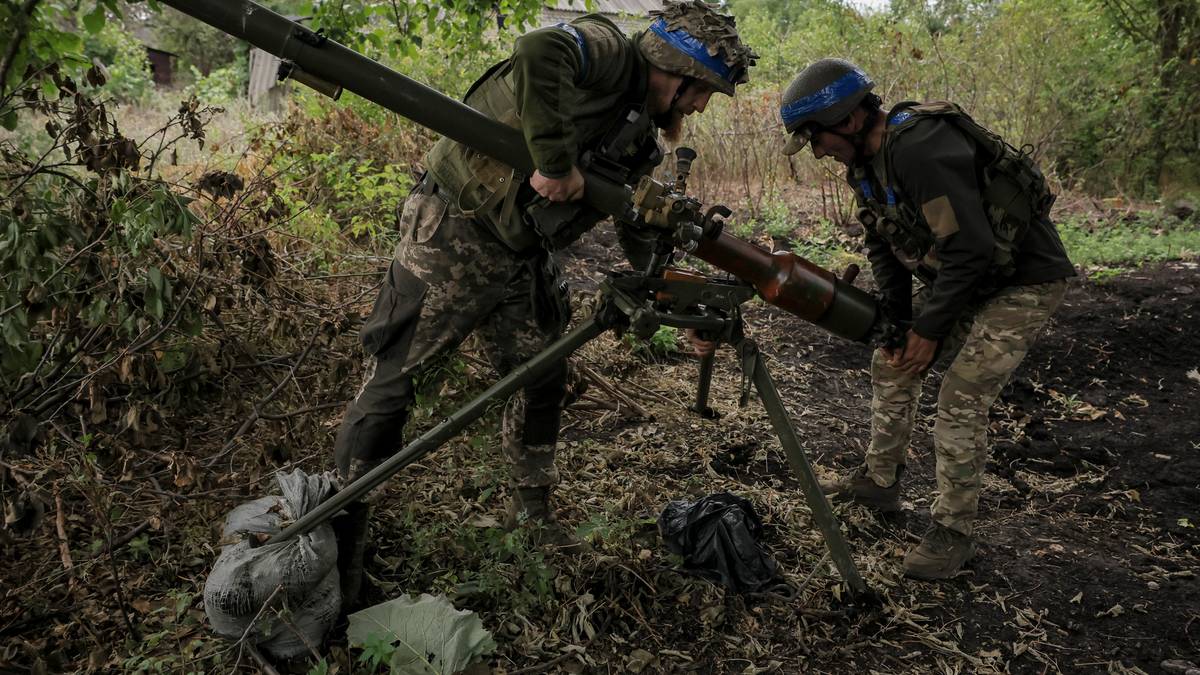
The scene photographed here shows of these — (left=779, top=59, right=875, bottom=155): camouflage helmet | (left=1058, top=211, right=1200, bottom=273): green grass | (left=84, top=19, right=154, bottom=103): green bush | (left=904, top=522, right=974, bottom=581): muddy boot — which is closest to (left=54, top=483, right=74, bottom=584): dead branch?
(left=779, top=59, right=875, bottom=155): camouflage helmet

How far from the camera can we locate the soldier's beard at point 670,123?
2707 mm

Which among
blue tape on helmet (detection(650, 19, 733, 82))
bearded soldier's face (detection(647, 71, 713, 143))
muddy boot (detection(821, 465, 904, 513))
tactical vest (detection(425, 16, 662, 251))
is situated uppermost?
blue tape on helmet (detection(650, 19, 733, 82))

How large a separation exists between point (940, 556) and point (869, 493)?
537 millimetres

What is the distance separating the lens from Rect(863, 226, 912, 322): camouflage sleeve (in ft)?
11.3

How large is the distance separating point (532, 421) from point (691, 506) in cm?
79

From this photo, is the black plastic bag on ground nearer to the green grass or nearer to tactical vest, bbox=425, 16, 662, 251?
tactical vest, bbox=425, 16, 662, 251

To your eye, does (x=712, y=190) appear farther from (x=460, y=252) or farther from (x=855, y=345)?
(x=460, y=252)

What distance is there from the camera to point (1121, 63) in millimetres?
9266

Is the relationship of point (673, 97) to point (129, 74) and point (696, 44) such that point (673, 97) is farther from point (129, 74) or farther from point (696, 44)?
point (129, 74)

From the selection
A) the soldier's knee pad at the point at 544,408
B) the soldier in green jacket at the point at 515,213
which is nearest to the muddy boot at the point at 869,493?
the soldier's knee pad at the point at 544,408

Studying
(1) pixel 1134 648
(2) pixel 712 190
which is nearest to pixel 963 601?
(1) pixel 1134 648

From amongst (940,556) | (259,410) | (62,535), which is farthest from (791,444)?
(62,535)

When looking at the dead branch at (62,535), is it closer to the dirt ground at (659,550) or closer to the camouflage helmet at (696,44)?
the dirt ground at (659,550)

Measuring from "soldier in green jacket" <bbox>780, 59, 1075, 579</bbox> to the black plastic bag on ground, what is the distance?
670 mm
